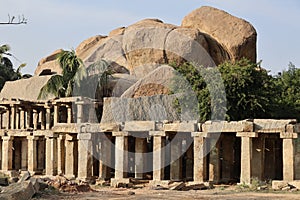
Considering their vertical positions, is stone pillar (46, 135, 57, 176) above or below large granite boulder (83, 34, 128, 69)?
below

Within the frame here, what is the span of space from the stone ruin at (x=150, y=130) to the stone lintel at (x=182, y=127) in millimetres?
44

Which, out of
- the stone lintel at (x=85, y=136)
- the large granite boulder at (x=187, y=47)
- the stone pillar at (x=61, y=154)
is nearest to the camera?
the stone lintel at (x=85, y=136)

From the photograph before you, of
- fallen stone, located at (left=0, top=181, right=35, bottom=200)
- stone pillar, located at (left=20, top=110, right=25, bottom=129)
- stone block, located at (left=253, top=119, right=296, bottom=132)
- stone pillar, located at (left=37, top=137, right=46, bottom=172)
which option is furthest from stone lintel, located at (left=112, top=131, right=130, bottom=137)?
stone pillar, located at (left=20, top=110, right=25, bottom=129)

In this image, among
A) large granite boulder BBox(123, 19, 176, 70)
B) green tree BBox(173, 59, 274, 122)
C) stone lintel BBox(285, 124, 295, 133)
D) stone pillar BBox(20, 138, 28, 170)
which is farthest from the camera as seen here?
large granite boulder BBox(123, 19, 176, 70)

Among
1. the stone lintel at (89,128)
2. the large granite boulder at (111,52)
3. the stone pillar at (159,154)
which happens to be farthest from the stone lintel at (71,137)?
the large granite boulder at (111,52)

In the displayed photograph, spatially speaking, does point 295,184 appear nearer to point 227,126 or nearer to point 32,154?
point 227,126

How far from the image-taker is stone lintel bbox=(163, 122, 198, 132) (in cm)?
2474

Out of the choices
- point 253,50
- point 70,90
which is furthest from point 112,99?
point 253,50

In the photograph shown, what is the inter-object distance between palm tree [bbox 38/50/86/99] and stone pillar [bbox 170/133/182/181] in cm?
1083

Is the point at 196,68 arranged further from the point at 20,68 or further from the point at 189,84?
the point at 20,68

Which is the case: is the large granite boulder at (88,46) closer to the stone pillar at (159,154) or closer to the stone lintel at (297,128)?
the stone pillar at (159,154)

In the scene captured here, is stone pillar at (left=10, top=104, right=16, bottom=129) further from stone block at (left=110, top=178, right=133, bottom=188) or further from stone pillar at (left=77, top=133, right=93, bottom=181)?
stone block at (left=110, top=178, right=133, bottom=188)

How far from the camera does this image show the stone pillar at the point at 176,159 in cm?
2652

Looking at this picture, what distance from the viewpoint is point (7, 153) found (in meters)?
32.8
